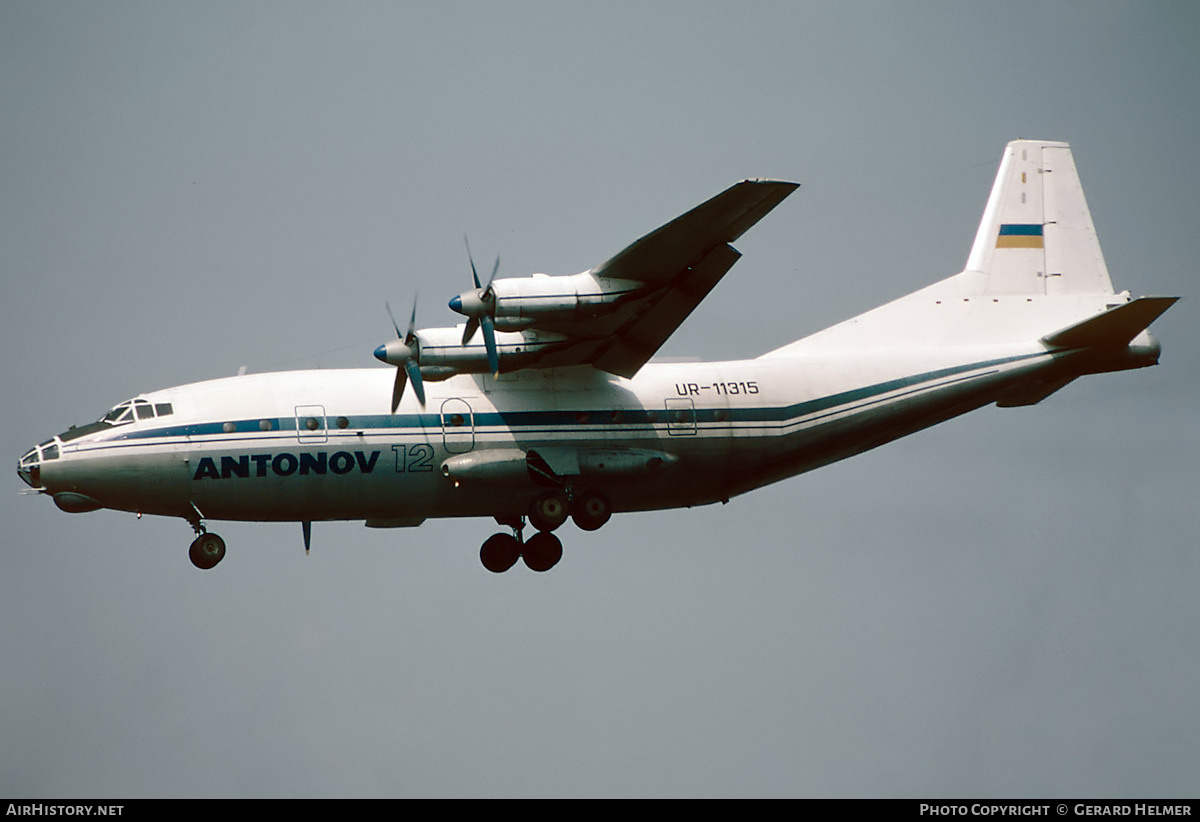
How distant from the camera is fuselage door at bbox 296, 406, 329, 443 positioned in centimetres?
2822

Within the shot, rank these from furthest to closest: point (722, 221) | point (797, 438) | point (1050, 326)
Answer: point (1050, 326)
point (797, 438)
point (722, 221)

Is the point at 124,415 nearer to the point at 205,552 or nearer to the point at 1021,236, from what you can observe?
the point at 205,552

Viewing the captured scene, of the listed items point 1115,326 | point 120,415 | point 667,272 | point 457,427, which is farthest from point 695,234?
point 120,415

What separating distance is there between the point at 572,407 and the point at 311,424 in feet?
15.4

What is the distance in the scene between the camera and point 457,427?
94.6ft

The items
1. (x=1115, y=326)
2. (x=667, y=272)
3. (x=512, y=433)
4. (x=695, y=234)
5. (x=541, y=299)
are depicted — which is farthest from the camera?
(x=1115, y=326)

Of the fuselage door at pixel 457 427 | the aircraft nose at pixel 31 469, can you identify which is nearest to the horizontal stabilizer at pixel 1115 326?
the fuselage door at pixel 457 427

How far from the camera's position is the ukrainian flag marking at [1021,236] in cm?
3325

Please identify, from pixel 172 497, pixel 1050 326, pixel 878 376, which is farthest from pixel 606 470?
pixel 1050 326

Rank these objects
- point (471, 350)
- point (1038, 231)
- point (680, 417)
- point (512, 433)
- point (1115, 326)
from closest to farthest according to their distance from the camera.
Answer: point (471, 350)
point (512, 433)
point (680, 417)
point (1115, 326)
point (1038, 231)

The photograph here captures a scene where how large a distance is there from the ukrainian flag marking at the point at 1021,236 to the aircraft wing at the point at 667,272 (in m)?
8.12
